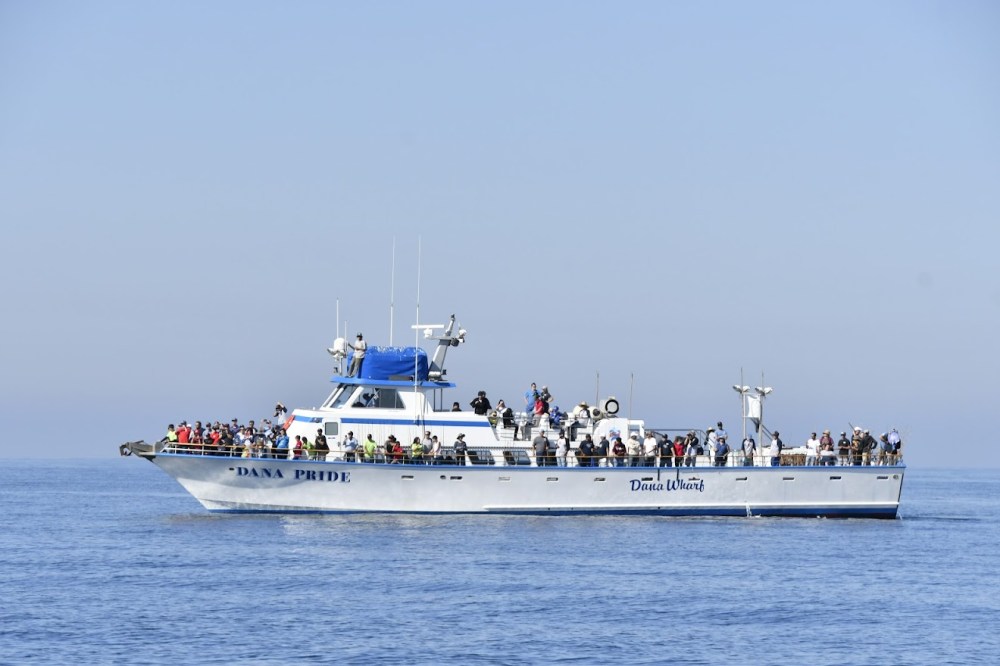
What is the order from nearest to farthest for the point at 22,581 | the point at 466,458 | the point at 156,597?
the point at 156,597 < the point at 22,581 < the point at 466,458

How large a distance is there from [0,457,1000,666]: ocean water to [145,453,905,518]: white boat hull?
0.61 meters

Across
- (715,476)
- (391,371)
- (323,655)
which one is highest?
(391,371)

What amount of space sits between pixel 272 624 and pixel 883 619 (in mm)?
11916

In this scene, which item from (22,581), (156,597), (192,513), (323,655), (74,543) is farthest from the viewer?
(192,513)

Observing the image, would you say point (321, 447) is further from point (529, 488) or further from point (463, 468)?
point (529, 488)

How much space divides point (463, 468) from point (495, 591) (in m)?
12.4

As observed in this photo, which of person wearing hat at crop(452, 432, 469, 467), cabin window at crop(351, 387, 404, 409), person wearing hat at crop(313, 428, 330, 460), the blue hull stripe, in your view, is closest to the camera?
person wearing hat at crop(313, 428, 330, 460)

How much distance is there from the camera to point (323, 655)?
23.5 metres

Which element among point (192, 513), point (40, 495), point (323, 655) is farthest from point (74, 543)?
point (40, 495)

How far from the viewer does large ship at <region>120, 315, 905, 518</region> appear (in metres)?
41.7

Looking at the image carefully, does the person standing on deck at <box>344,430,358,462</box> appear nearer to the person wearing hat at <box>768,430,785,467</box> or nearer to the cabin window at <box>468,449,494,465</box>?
the cabin window at <box>468,449,494,465</box>

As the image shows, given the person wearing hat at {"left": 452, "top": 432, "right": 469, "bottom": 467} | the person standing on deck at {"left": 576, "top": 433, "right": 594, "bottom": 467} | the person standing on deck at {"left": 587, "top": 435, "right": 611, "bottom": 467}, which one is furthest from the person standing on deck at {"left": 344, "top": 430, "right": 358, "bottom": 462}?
the person standing on deck at {"left": 587, "top": 435, "right": 611, "bottom": 467}

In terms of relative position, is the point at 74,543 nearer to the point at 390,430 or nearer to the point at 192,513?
the point at 192,513

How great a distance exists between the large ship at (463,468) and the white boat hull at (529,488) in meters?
0.03
